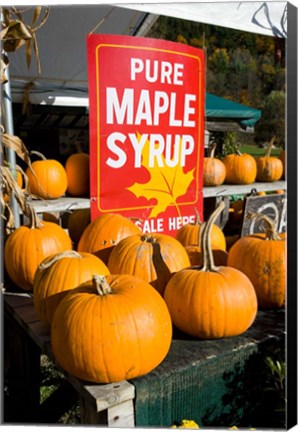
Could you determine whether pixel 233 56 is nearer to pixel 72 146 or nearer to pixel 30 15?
pixel 72 146

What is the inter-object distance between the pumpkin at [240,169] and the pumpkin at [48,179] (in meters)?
1.39

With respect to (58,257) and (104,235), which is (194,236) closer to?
(104,235)

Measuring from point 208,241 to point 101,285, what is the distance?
1.03 feet

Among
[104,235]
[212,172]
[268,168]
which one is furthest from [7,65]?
[268,168]

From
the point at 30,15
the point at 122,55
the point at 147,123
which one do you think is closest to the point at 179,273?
the point at 147,123

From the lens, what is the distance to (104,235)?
1479 mm

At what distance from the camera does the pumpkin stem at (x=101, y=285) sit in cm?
101

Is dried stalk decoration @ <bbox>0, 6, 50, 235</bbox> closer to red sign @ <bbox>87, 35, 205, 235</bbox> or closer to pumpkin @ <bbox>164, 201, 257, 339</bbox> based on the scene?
red sign @ <bbox>87, 35, 205, 235</bbox>

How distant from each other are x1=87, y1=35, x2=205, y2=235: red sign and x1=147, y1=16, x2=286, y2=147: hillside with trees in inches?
36.0

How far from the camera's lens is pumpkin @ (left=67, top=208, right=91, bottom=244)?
6.44 feet

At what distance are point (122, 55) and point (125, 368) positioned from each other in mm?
1144

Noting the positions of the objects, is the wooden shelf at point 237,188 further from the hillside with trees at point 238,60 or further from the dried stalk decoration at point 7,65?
the dried stalk decoration at point 7,65

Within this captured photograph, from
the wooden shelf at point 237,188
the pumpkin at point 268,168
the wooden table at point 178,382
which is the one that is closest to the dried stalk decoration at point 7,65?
the wooden table at point 178,382

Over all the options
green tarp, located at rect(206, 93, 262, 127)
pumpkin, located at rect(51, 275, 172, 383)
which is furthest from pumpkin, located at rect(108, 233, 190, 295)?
green tarp, located at rect(206, 93, 262, 127)
